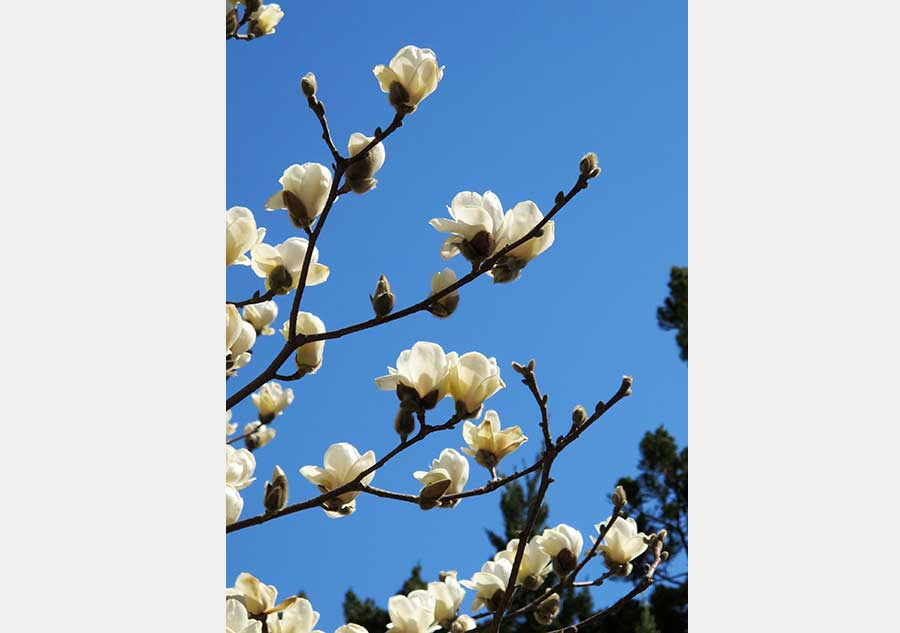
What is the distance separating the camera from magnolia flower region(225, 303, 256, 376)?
2.07 feet

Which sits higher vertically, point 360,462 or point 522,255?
point 522,255

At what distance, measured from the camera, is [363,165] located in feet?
2.12

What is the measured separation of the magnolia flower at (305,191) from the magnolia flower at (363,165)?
22mm

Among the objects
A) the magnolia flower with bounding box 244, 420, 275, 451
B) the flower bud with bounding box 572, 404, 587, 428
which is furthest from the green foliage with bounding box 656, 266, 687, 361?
the flower bud with bounding box 572, 404, 587, 428

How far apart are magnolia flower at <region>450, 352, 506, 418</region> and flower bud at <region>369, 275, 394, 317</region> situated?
62 mm

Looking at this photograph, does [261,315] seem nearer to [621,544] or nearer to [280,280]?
[280,280]

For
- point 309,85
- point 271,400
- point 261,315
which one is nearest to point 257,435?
point 271,400

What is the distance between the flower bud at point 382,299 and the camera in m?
0.64

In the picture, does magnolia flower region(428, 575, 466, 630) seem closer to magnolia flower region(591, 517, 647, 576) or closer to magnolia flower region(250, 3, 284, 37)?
magnolia flower region(591, 517, 647, 576)
